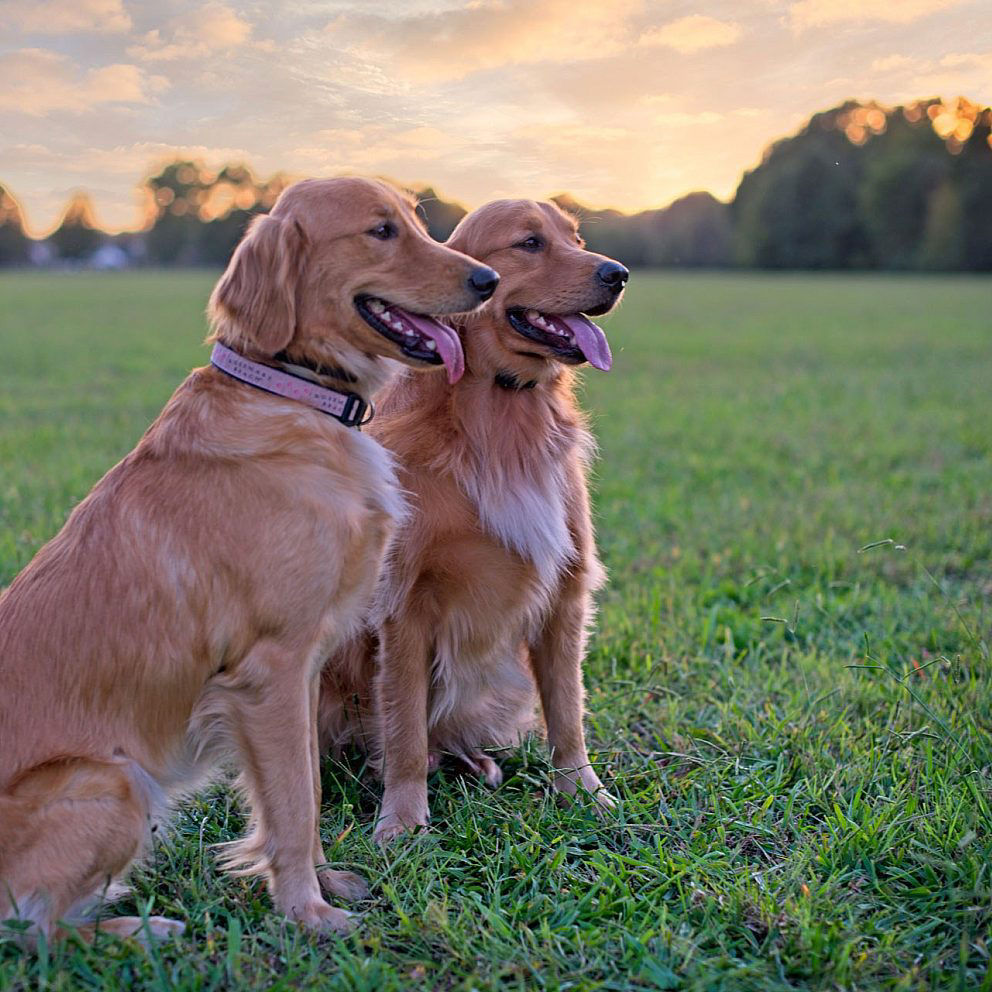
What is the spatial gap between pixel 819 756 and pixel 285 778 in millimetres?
1735

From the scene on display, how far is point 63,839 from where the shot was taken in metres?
2.18

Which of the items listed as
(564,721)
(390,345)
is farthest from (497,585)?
(390,345)

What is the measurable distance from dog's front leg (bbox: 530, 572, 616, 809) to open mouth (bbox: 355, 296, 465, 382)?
0.89 metres

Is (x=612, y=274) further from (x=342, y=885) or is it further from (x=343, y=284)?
(x=342, y=885)

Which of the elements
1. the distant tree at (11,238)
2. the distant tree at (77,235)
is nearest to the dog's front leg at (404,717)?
the distant tree at (11,238)

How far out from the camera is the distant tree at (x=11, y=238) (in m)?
75.8

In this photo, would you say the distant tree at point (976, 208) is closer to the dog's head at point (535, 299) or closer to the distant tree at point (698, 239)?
the distant tree at point (698, 239)

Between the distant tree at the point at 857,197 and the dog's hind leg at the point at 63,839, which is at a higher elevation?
the distant tree at the point at 857,197

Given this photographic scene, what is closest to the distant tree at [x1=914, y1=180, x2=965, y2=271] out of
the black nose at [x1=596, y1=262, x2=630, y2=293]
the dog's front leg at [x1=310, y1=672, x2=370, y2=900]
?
the black nose at [x1=596, y1=262, x2=630, y2=293]

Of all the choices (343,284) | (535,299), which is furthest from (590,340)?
(343,284)

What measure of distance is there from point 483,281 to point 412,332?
25 centimetres

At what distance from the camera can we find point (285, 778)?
240 centimetres

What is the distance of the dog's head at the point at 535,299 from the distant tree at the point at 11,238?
8232cm

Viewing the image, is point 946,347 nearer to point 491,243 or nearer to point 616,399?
point 616,399
